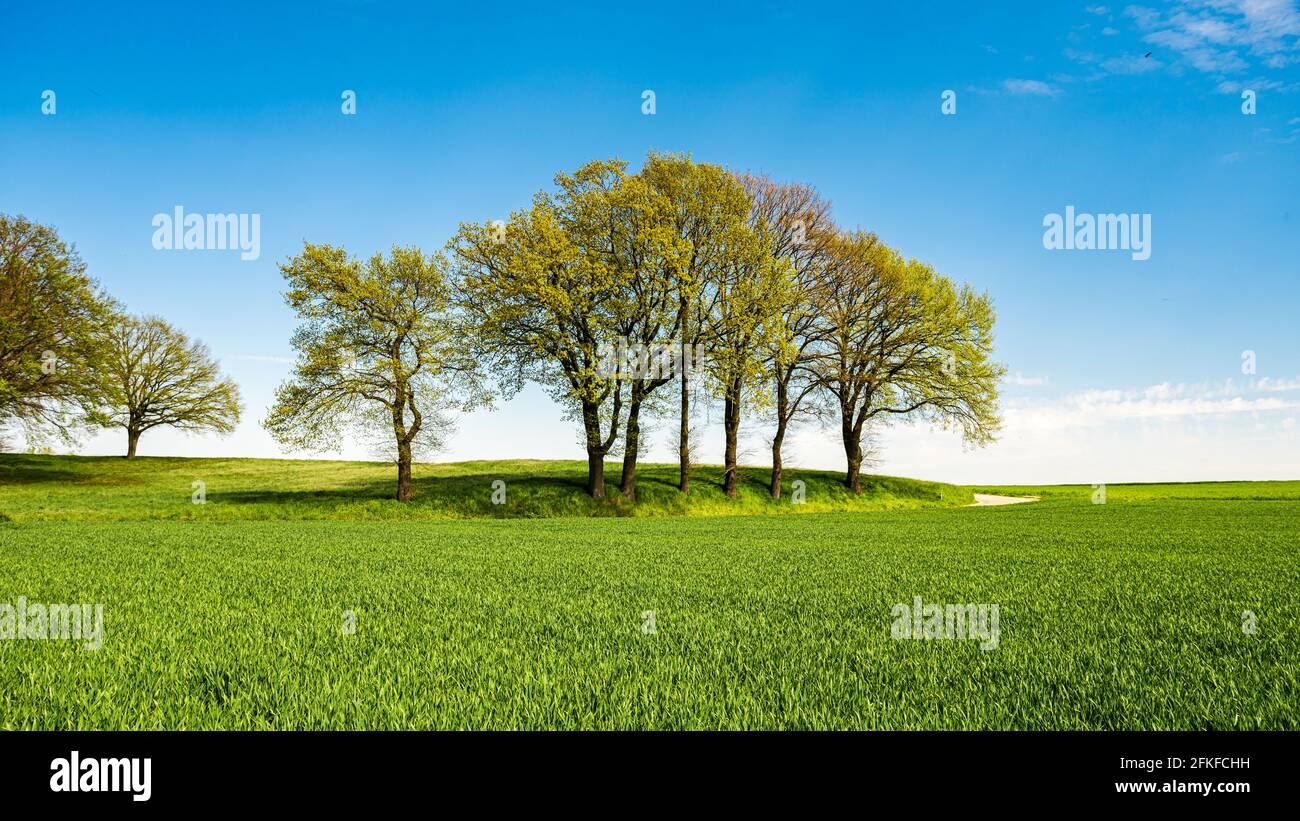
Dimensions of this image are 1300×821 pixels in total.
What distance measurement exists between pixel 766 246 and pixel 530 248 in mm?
12015

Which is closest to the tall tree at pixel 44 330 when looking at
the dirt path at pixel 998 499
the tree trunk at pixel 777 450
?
the tree trunk at pixel 777 450

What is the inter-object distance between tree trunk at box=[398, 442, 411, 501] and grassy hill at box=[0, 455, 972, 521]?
619 millimetres

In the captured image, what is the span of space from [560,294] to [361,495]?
1635cm

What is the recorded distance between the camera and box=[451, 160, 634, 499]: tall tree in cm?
3228

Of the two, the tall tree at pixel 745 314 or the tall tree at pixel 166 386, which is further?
the tall tree at pixel 166 386

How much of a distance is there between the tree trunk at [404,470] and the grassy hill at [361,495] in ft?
2.03

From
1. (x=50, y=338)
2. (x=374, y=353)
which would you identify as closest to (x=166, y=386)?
(x=50, y=338)

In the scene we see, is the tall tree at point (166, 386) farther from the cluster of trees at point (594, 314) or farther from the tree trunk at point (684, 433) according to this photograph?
the tree trunk at point (684, 433)

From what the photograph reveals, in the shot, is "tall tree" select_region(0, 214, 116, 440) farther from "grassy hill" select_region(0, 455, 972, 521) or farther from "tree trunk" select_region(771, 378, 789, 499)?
"tree trunk" select_region(771, 378, 789, 499)

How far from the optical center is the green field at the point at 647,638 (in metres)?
4.10

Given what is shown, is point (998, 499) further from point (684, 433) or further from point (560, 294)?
point (560, 294)
